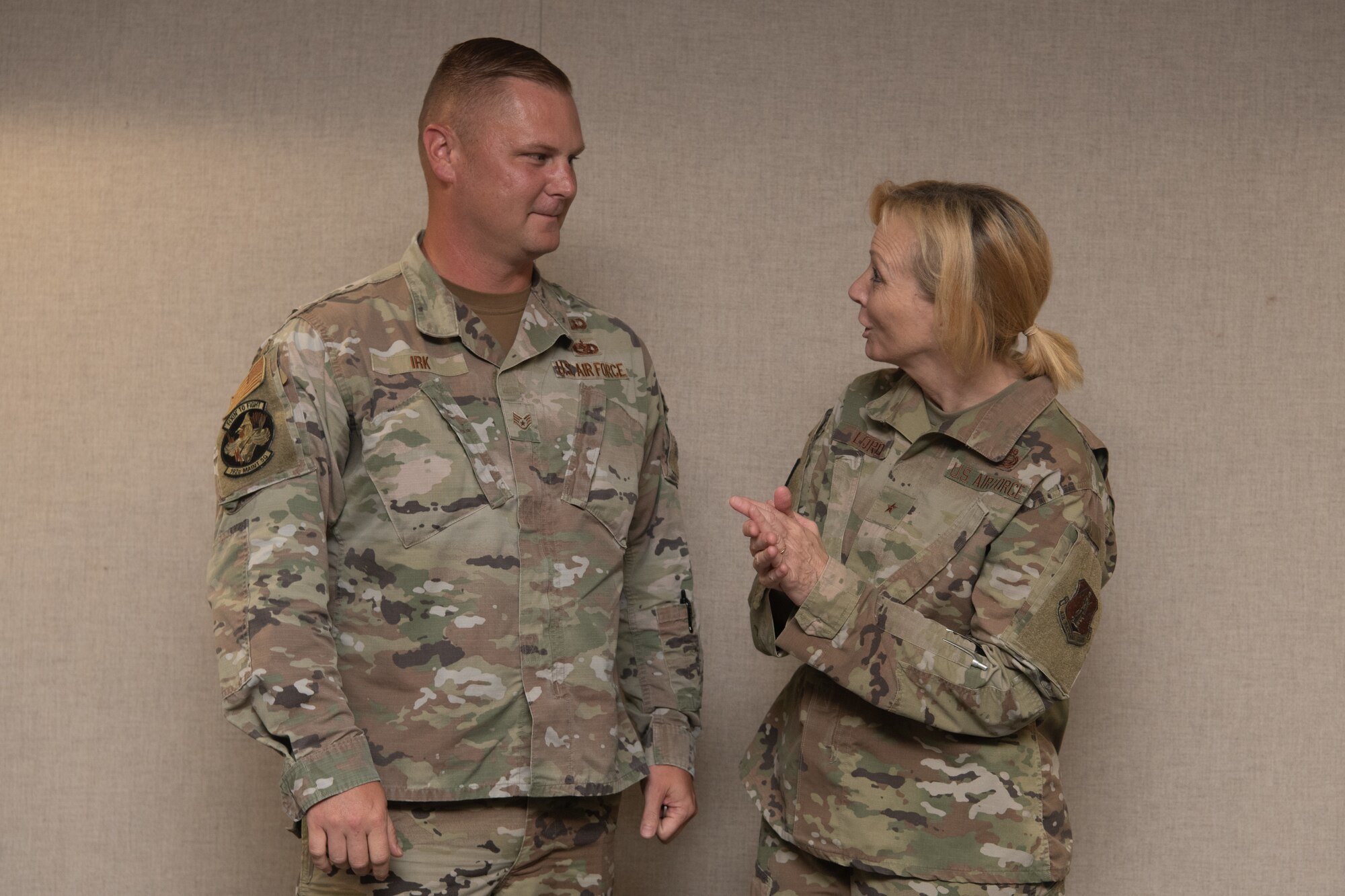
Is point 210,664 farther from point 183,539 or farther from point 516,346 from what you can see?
point 516,346

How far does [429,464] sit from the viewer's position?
1.96m

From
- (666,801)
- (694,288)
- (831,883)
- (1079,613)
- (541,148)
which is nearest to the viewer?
(1079,613)

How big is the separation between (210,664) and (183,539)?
1.01 ft

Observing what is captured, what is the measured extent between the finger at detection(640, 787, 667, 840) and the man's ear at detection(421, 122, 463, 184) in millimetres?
1126

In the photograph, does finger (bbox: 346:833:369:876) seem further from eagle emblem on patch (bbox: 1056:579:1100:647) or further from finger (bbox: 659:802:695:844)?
eagle emblem on patch (bbox: 1056:579:1100:647)

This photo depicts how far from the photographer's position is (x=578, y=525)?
2078 millimetres

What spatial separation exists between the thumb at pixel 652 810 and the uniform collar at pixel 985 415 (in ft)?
2.53

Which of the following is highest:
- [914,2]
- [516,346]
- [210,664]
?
[914,2]

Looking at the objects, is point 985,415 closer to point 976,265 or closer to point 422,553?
point 976,265

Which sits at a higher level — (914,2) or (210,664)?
(914,2)

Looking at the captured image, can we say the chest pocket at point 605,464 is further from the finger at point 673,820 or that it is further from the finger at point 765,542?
the finger at point 673,820

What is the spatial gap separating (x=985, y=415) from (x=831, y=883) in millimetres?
791

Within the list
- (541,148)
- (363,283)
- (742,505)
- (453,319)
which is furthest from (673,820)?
(541,148)

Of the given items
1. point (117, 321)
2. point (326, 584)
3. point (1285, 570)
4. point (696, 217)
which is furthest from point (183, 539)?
point (1285, 570)
